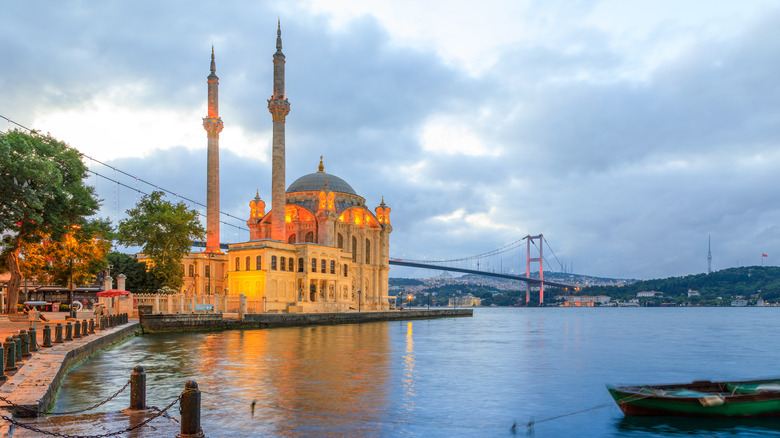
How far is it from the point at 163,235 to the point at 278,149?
16.2 metres

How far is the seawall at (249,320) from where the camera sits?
1531 inches

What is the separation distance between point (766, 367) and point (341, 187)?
2189 inches

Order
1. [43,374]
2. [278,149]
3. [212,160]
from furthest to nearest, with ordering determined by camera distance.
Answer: [212,160] → [278,149] → [43,374]

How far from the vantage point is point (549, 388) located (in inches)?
819

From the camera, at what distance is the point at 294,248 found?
59750 millimetres

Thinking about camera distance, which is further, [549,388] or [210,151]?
[210,151]

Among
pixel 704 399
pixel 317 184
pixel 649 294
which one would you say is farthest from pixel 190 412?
pixel 649 294

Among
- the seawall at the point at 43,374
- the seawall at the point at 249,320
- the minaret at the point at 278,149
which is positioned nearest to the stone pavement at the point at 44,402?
the seawall at the point at 43,374

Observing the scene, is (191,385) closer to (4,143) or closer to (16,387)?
(16,387)

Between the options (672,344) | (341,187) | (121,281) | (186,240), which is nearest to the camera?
(121,281)


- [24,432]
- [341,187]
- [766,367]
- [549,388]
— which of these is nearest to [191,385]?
[24,432]

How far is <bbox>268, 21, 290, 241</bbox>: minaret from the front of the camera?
193ft

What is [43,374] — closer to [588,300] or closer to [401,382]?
[401,382]

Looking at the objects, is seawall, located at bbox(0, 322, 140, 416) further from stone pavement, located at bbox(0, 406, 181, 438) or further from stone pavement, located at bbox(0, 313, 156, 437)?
stone pavement, located at bbox(0, 406, 181, 438)
